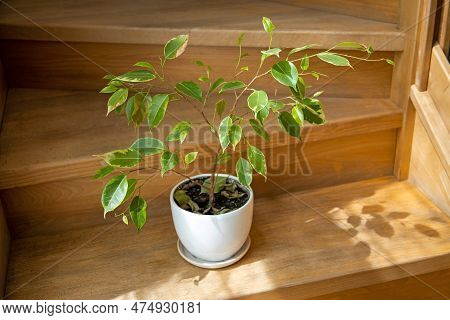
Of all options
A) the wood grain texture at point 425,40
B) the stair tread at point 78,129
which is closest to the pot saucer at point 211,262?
the stair tread at point 78,129

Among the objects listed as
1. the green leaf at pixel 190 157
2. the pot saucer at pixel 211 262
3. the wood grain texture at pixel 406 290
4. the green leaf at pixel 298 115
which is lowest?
the wood grain texture at pixel 406 290

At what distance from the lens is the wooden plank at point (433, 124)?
1308mm

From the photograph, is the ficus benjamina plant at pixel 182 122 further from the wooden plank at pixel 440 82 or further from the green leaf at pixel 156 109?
the wooden plank at pixel 440 82

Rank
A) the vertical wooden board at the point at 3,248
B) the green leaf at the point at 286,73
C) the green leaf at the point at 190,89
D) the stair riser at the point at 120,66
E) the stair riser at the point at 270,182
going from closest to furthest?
the green leaf at the point at 286,73 → the green leaf at the point at 190,89 → the vertical wooden board at the point at 3,248 → the stair riser at the point at 270,182 → the stair riser at the point at 120,66

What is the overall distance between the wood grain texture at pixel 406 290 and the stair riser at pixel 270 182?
0.31 metres

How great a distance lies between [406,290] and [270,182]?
1.35 ft

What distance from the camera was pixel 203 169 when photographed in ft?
4.63

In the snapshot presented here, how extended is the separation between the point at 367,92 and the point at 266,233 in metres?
Result: 0.46

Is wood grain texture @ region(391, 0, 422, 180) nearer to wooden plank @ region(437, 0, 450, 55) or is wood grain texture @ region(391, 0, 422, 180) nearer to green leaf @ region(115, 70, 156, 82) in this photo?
wooden plank @ region(437, 0, 450, 55)

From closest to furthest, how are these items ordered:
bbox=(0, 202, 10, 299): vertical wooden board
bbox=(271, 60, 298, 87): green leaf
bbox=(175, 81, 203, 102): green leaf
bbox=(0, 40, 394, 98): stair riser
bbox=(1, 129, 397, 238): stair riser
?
bbox=(271, 60, 298, 87): green leaf → bbox=(175, 81, 203, 102): green leaf → bbox=(0, 202, 10, 299): vertical wooden board → bbox=(1, 129, 397, 238): stair riser → bbox=(0, 40, 394, 98): stair riser

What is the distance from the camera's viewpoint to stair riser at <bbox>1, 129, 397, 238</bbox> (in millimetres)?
1354

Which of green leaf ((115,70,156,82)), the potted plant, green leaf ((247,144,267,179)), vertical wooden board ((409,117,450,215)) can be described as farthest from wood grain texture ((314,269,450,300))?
green leaf ((115,70,156,82))

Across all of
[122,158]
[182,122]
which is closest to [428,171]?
[182,122]

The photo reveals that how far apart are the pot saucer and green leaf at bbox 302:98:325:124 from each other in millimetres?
345
